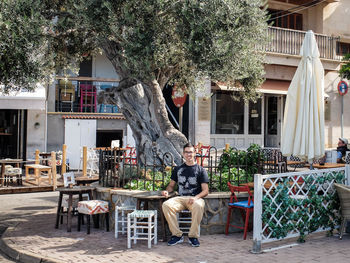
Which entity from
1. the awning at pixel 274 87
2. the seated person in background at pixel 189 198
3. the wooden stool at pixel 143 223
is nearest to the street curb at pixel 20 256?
the wooden stool at pixel 143 223

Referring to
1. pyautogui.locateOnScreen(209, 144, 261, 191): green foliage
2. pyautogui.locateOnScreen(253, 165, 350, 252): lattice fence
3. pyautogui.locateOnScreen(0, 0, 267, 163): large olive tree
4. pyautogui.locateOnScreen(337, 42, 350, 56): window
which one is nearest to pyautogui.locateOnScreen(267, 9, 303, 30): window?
pyautogui.locateOnScreen(337, 42, 350, 56): window

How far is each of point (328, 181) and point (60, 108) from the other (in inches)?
570

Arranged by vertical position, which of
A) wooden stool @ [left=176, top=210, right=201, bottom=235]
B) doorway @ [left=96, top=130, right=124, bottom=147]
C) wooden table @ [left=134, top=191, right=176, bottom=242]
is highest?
doorway @ [left=96, top=130, right=124, bottom=147]

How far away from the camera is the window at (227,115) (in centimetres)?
2098

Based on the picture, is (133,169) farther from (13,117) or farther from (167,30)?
(13,117)

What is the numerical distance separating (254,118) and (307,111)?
545 inches

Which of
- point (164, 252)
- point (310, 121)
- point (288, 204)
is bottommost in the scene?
point (164, 252)

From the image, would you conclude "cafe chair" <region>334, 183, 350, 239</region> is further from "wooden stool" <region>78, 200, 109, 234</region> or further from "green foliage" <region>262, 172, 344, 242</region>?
"wooden stool" <region>78, 200, 109, 234</region>

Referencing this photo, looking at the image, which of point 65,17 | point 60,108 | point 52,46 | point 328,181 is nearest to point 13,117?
point 60,108

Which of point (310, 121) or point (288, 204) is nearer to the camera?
point (288, 204)

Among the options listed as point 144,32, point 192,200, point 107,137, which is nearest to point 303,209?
point 192,200

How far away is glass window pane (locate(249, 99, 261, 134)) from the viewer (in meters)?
21.8

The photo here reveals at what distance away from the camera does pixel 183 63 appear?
10.1 metres

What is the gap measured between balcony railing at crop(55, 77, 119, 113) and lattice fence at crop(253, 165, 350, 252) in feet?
44.7
